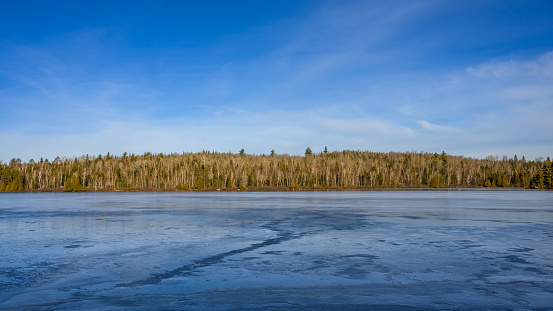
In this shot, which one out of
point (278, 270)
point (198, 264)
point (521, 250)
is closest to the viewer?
point (278, 270)

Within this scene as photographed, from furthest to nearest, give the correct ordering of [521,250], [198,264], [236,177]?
[236,177] < [521,250] < [198,264]

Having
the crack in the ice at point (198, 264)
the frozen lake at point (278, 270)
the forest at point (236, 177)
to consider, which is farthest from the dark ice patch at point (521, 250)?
the forest at point (236, 177)

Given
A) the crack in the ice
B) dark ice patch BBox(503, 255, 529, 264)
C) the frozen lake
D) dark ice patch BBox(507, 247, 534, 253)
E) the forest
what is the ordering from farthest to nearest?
the forest
dark ice patch BBox(507, 247, 534, 253)
dark ice patch BBox(503, 255, 529, 264)
the crack in the ice
the frozen lake

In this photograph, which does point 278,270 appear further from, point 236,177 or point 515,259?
point 236,177

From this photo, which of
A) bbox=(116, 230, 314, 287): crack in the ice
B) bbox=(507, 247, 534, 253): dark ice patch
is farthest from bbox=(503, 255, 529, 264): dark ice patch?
bbox=(116, 230, 314, 287): crack in the ice

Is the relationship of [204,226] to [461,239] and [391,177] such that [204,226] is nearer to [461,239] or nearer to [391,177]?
[461,239]

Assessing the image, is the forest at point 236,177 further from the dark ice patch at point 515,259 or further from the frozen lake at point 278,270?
the dark ice patch at point 515,259

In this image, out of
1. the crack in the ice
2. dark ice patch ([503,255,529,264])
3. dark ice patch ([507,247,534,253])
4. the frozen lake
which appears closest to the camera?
the frozen lake

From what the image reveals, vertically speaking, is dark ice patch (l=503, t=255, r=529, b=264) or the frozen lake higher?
dark ice patch (l=503, t=255, r=529, b=264)

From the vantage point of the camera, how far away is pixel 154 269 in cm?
835

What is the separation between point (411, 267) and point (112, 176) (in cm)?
14140

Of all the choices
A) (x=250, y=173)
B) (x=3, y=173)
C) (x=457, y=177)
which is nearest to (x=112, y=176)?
(x=3, y=173)

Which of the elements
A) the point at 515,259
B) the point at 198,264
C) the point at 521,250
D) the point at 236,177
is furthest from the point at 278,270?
the point at 236,177

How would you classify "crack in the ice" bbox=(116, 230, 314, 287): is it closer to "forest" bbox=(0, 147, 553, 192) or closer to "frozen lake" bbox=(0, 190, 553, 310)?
"frozen lake" bbox=(0, 190, 553, 310)
